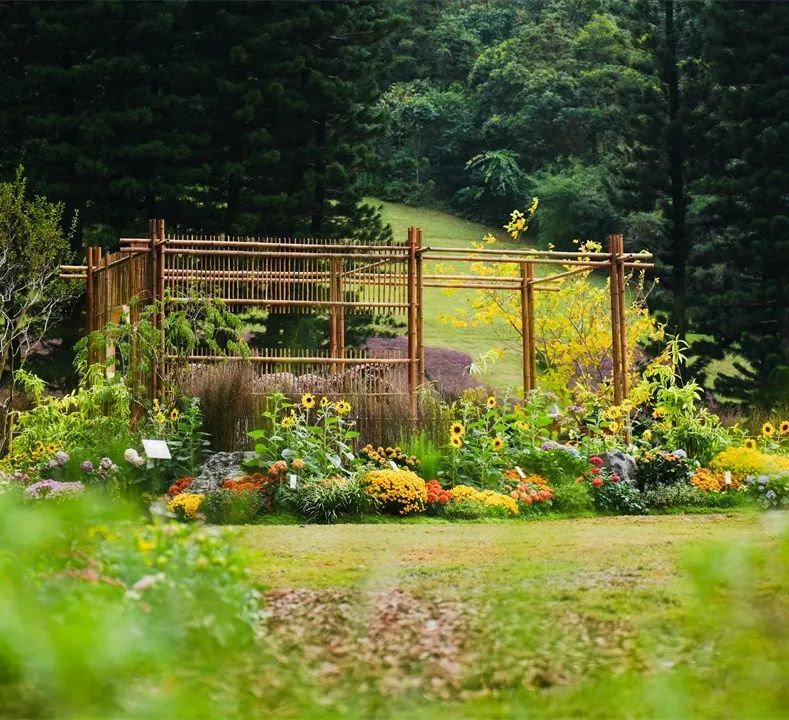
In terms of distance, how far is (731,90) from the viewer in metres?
18.5

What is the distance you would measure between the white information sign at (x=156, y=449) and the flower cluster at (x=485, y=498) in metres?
1.82

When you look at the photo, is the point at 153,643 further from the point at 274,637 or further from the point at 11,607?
the point at 274,637

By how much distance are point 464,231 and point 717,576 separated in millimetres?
27397

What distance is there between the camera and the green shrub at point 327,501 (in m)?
7.57

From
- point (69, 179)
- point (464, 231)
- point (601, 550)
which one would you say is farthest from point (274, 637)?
point (464, 231)

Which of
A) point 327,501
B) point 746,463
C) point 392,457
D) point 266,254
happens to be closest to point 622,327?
point 746,463

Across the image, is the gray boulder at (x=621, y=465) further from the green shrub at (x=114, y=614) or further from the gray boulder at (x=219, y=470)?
the green shrub at (x=114, y=614)

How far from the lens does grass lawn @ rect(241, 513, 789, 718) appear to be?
2289 mm

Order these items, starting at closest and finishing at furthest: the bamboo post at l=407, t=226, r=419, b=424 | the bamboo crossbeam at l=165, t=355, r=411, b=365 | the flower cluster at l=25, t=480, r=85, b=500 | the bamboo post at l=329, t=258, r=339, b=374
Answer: the flower cluster at l=25, t=480, r=85, b=500
the bamboo crossbeam at l=165, t=355, r=411, b=365
the bamboo post at l=407, t=226, r=419, b=424
the bamboo post at l=329, t=258, r=339, b=374

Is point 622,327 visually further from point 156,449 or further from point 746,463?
point 156,449

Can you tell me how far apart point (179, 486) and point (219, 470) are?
0.29m

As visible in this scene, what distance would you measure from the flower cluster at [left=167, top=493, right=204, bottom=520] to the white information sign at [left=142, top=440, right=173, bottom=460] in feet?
1.61

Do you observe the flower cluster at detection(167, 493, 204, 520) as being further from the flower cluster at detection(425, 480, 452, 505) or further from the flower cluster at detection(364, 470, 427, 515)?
the flower cluster at detection(425, 480, 452, 505)

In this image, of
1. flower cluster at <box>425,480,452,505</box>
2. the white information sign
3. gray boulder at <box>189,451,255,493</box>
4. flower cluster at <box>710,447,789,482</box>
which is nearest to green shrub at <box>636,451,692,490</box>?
flower cluster at <box>710,447,789,482</box>
